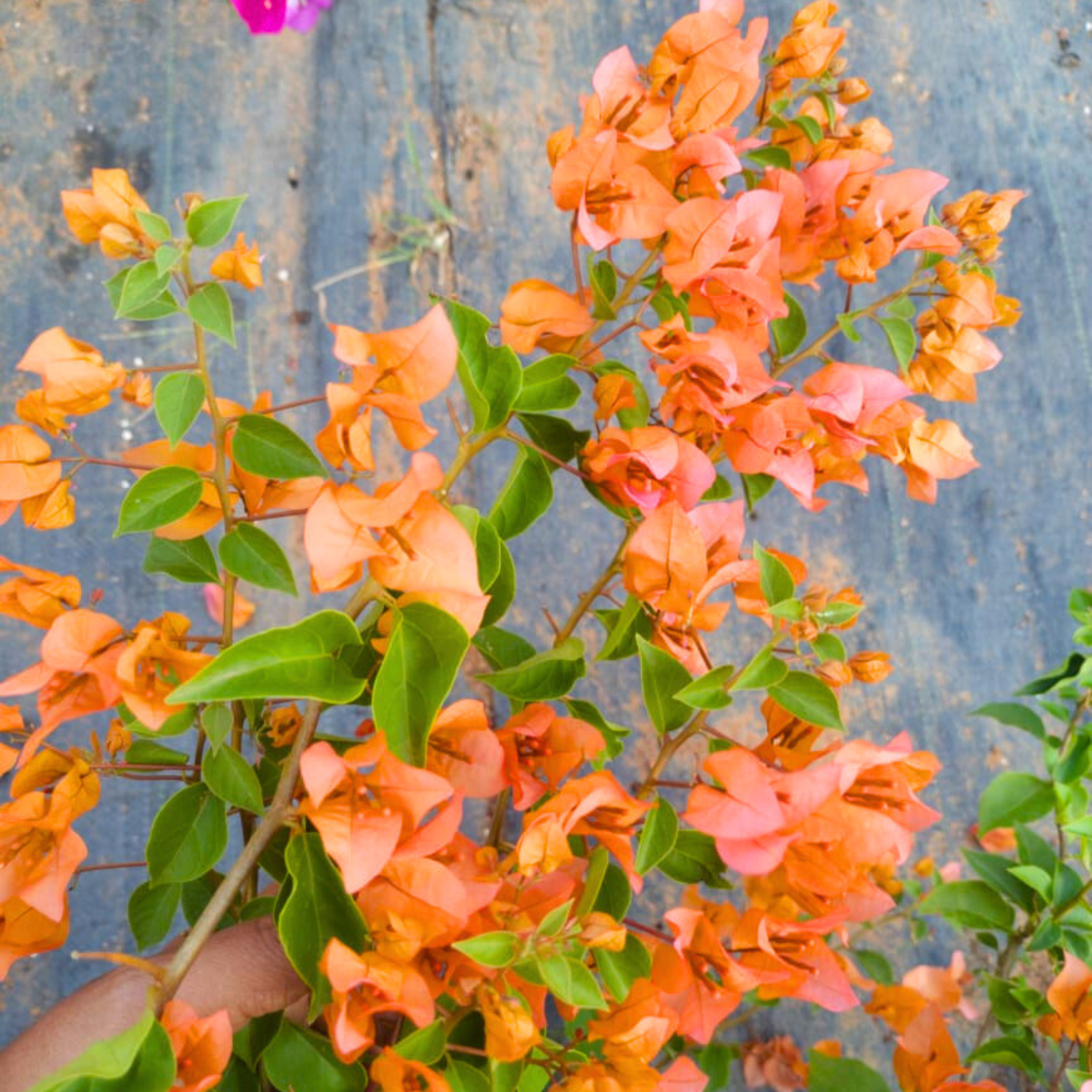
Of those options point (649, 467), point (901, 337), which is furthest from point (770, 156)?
point (649, 467)

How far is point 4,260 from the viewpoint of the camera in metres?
1.25

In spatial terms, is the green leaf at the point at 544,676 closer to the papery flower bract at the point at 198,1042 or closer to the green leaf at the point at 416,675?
the green leaf at the point at 416,675

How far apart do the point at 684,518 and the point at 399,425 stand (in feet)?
0.50

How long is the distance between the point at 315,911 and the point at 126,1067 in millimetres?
129

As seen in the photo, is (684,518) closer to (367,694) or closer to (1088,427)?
(367,694)

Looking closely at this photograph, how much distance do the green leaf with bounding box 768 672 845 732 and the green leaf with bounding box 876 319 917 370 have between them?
0.22 meters

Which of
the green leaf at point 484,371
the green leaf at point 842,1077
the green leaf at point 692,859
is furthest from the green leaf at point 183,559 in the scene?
the green leaf at point 842,1077

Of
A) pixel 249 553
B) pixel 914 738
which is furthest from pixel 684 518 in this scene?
pixel 914 738

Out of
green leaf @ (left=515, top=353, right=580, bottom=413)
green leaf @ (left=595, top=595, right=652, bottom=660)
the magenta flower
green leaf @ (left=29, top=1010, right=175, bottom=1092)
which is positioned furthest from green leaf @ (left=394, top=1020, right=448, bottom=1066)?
the magenta flower

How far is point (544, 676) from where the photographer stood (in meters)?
0.60

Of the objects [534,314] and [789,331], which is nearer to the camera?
[534,314]

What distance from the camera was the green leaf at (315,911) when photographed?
555 millimetres

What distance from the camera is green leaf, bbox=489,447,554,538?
2.00ft

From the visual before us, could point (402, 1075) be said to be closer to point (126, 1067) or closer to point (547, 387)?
point (126, 1067)
